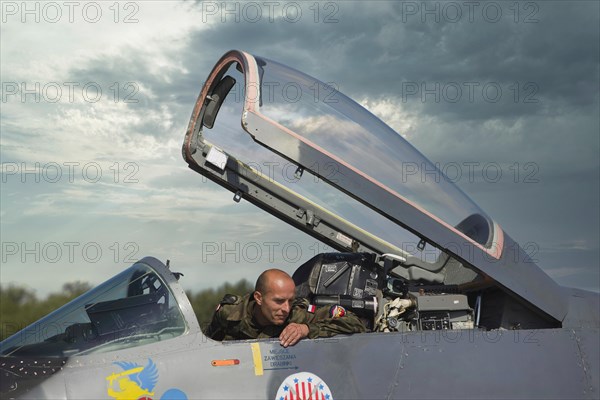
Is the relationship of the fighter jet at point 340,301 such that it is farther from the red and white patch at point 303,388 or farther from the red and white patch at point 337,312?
the red and white patch at point 337,312

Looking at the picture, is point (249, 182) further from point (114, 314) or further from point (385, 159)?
point (114, 314)

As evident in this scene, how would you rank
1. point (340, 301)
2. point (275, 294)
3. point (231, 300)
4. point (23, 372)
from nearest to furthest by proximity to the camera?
point (23, 372)
point (275, 294)
point (231, 300)
point (340, 301)

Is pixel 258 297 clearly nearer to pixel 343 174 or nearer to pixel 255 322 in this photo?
pixel 255 322

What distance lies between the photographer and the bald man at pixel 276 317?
15.5 feet

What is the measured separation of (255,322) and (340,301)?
3.05 feet

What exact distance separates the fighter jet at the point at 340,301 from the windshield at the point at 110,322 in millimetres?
10

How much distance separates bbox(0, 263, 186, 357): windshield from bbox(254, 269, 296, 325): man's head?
673mm

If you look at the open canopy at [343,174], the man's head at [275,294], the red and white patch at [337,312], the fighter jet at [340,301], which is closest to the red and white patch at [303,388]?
the fighter jet at [340,301]

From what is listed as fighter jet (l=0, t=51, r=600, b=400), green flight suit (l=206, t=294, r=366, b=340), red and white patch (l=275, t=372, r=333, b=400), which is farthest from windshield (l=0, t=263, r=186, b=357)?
red and white patch (l=275, t=372, r=333, b=400)

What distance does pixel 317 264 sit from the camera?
5.98 m

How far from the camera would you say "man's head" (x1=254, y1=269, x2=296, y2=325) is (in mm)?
4746

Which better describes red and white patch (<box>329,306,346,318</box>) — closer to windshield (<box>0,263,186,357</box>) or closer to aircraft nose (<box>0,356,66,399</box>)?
windshield (<box>0,263,186,357</box>)

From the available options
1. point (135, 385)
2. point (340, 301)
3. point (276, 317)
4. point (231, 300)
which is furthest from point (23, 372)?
point (340, 301)

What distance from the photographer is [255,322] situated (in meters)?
4.95
